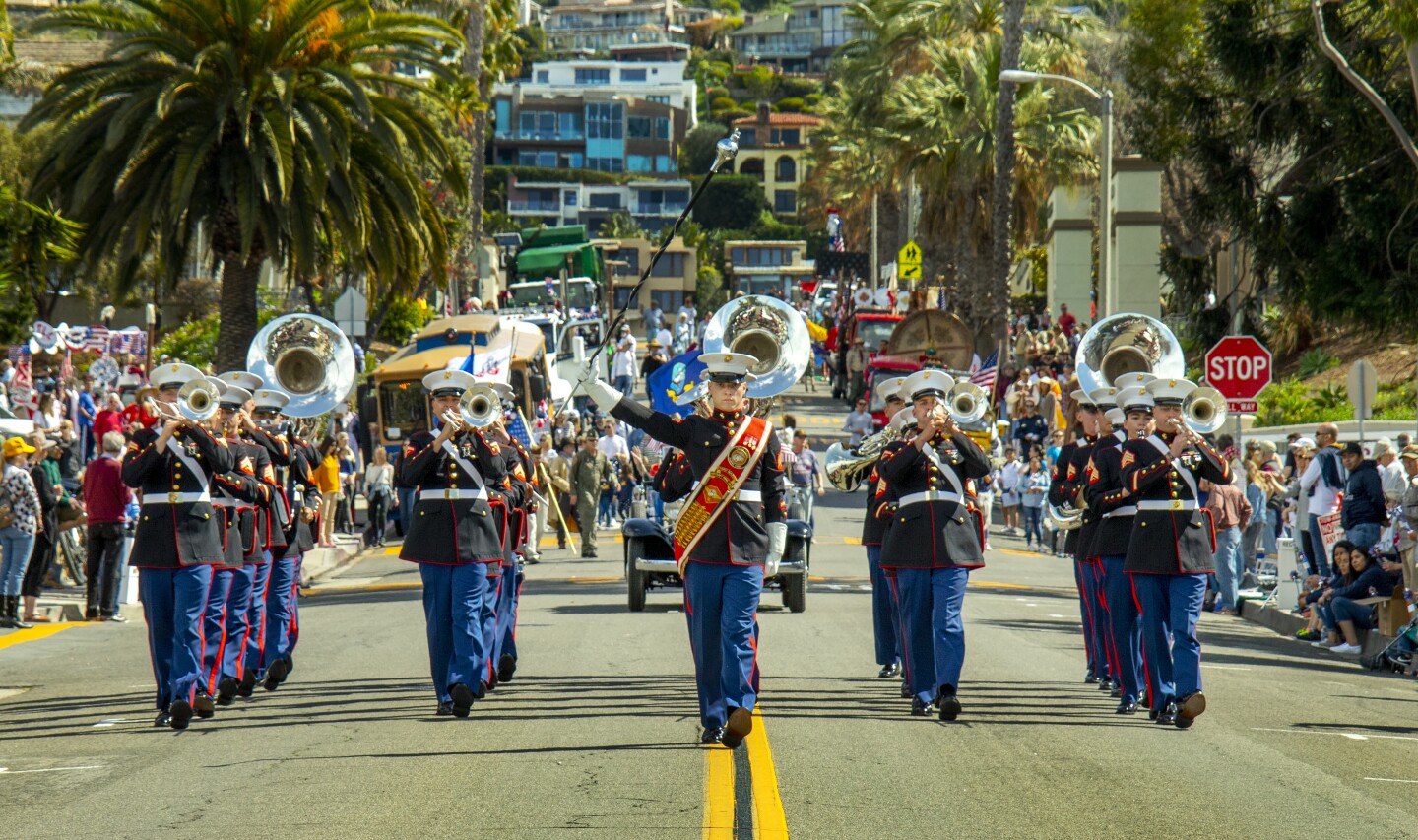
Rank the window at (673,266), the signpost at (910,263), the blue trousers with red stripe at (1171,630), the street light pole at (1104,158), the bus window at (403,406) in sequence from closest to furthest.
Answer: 1. the blue trousers with red stripe at (1171,630)
2. the street light pole at (1104,158)
3. the bus window at (403,406)
4. the signpost at (910,263)
5. the window at (673,266)

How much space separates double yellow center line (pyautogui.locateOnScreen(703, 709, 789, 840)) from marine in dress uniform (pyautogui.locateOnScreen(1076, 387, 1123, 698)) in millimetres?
3302

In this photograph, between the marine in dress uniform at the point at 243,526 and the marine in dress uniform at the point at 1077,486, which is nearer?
the marine in dress uniform at the point at 243,526

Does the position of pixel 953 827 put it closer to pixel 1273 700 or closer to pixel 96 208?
pixel 1273 700

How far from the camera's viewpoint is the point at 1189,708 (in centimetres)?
1048

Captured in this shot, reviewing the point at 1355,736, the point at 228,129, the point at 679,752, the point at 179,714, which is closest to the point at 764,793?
the point at 679,752

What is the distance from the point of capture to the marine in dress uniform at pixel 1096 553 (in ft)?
39.5

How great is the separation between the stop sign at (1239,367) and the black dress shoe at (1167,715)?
11.3 metres

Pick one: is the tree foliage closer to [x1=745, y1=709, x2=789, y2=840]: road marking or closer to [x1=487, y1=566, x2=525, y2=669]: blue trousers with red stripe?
[x1=487, y1=566, x2=525, y2=669]: blue trousers with red stripe

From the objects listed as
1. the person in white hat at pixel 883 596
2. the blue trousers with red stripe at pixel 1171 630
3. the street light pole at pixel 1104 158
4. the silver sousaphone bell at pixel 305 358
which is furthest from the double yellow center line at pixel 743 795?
the street light pole at pixel 1104 158

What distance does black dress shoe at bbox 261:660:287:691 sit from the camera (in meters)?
12.4

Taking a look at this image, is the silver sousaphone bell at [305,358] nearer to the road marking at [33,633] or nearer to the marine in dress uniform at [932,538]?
the road marking at [33,633]

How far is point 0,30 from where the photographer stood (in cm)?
3678

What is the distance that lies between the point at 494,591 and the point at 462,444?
1.08m

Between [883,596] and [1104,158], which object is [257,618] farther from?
[1104,158]
